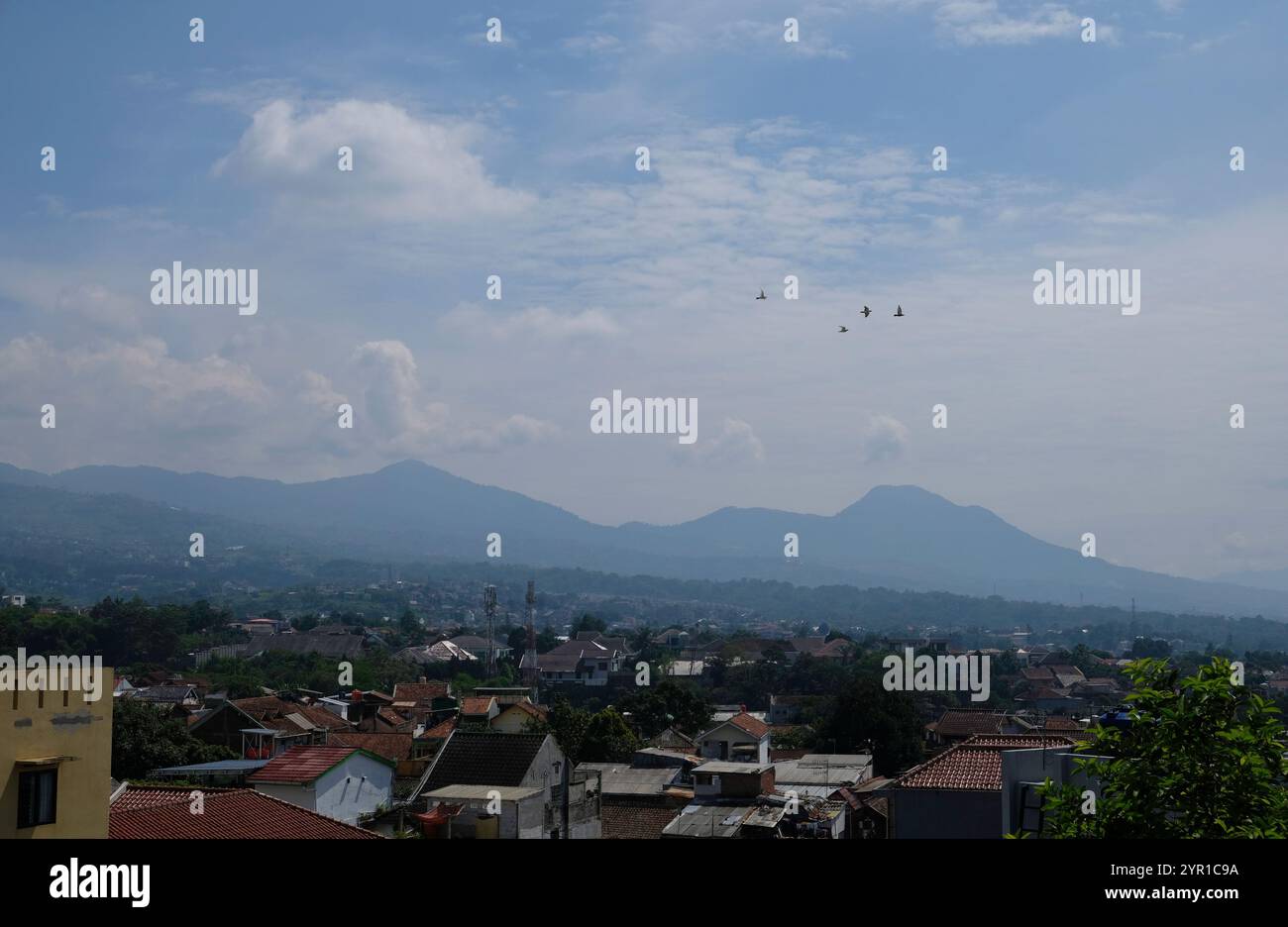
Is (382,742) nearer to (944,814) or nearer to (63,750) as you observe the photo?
(944,814)

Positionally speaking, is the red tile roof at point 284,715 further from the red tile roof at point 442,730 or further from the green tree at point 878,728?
the green tree at point 878,728

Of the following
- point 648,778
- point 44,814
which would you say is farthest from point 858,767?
point 44,814

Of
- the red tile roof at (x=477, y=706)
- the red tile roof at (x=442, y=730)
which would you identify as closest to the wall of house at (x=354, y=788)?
the red tile roof at (x=442, y=730)

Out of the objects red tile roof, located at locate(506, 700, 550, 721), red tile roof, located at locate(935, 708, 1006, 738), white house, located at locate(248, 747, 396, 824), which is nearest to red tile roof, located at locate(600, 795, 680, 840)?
white house, located at locate(248, 747, 396, 824)

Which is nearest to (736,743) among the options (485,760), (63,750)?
(485,760)

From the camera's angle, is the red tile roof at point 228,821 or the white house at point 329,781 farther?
the white house at point 329,781
